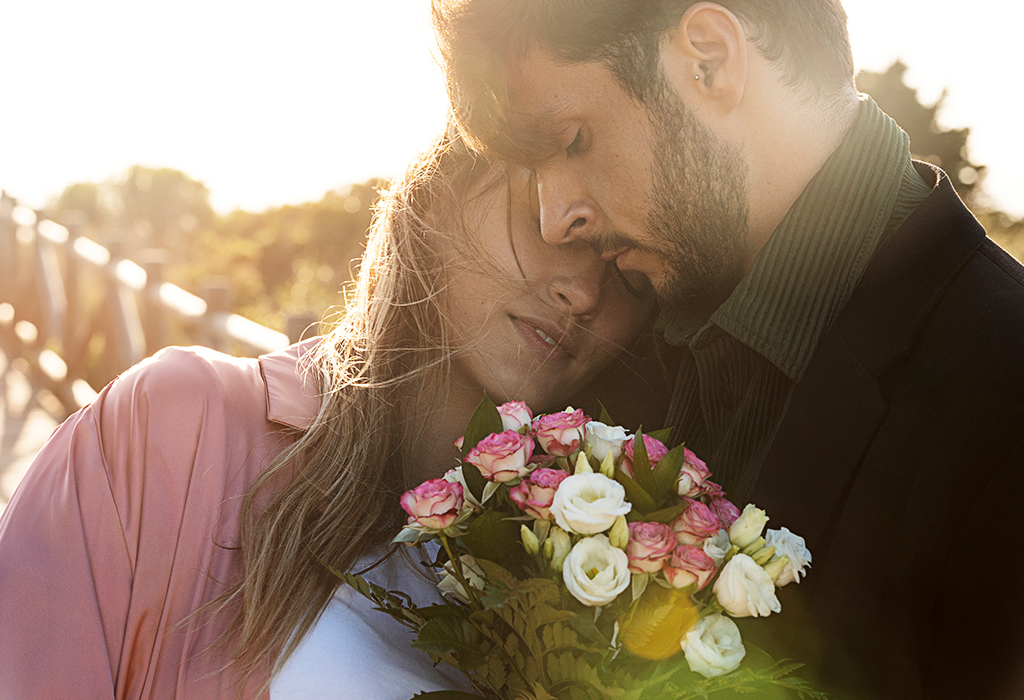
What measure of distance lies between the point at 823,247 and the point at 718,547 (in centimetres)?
81

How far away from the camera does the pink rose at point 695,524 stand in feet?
5.03

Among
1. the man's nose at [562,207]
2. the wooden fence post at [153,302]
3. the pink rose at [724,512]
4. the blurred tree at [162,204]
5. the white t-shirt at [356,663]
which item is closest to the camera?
the pink rose at [724,512]

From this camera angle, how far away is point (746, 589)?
1469 mm

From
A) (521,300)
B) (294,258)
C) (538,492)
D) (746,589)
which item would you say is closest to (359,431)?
Answer: (521,300)

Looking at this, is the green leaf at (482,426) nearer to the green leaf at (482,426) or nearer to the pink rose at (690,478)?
the green leaf at (482,426)

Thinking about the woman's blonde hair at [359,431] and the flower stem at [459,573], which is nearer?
the flower stem at [459,573]

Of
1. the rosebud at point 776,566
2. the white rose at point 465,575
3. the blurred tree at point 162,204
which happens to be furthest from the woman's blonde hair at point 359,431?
the blurred tree at point 162,204

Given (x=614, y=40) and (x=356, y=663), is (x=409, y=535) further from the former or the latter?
(x=614, y=40)

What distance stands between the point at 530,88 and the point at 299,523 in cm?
127

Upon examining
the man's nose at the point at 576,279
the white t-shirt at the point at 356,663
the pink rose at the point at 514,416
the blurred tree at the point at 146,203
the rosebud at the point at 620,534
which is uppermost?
the man's nose at the point at 576,279

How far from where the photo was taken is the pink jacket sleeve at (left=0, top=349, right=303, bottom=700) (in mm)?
2000

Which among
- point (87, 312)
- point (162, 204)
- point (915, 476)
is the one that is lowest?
point (162, 204)

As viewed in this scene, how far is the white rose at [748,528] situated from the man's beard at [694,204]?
82 centimetres

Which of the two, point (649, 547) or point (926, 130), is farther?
point (926, 130)
